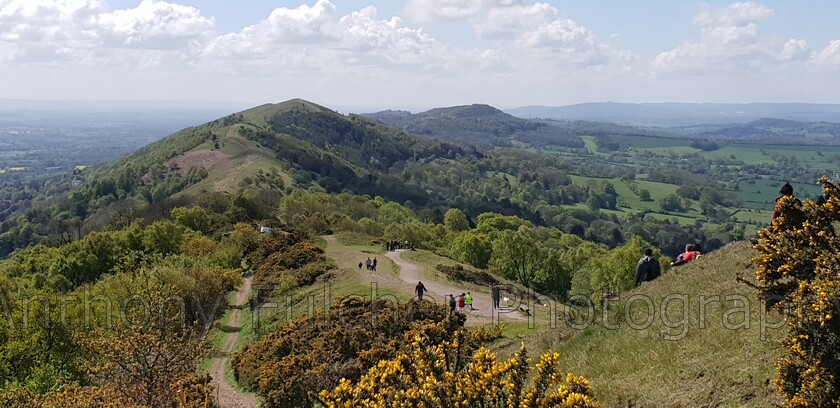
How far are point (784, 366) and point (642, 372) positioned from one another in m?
4.59

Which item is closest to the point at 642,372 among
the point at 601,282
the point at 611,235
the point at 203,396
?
the point at 203,396

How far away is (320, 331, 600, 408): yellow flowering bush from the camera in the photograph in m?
8.09

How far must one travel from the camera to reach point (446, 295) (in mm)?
34406

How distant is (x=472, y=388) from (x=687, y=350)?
24.2 ft

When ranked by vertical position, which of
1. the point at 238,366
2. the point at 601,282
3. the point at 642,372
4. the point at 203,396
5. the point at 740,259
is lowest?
the point at 601,282

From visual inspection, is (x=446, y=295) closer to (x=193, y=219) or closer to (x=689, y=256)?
(x=689, y=256)

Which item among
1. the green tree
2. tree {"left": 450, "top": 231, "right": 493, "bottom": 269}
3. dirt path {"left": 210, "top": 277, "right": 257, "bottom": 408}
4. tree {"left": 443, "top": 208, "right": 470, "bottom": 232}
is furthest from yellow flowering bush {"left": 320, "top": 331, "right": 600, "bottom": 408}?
tree {"left": 443, "top": 208, "right": 470, "bottom": 232}

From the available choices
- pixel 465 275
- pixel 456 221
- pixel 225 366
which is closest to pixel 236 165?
pixel 456 221

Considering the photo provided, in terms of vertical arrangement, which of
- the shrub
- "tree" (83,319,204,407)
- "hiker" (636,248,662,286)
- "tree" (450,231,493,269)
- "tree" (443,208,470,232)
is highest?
"hiker" (636,248,662,286)

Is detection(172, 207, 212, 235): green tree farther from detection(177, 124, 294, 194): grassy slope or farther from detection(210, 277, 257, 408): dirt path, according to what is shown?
detection(177, 124, 294, 194): grassy slope

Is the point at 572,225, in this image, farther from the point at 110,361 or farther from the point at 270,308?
the point at 110,361

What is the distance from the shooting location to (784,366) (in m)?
8.87

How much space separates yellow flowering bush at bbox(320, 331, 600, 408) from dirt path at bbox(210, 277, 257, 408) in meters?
14.3

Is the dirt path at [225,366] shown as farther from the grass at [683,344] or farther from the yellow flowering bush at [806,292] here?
the yellow flowering bush at [806,292]
